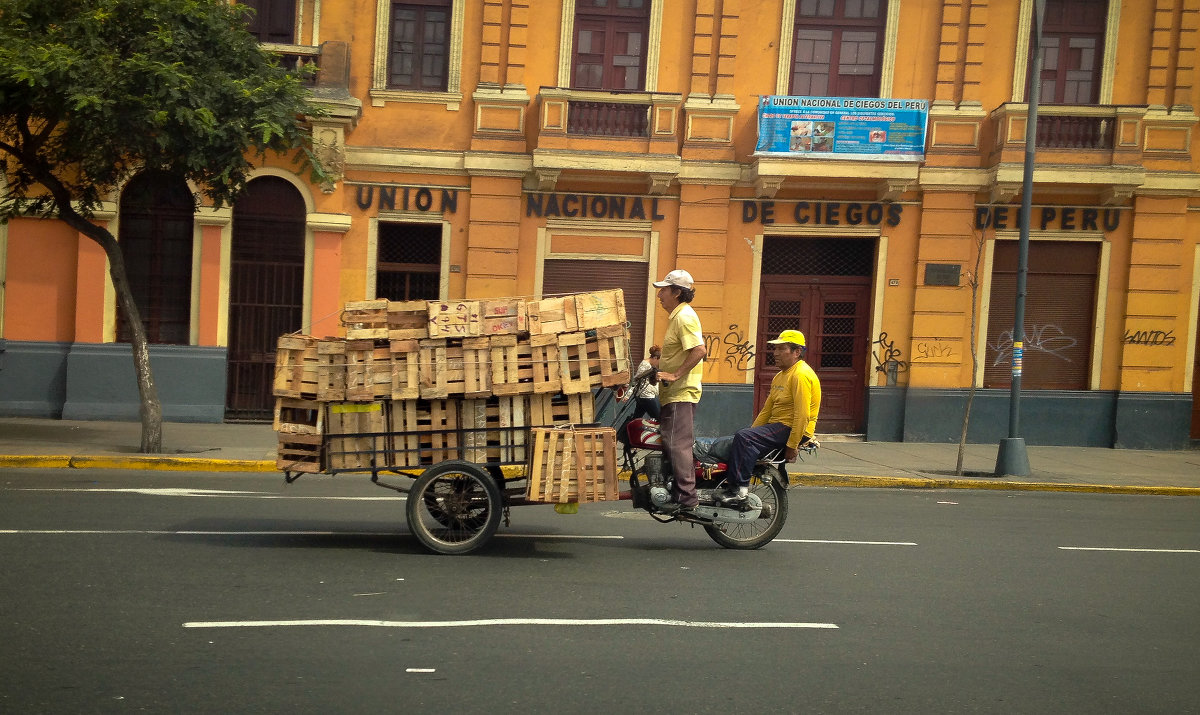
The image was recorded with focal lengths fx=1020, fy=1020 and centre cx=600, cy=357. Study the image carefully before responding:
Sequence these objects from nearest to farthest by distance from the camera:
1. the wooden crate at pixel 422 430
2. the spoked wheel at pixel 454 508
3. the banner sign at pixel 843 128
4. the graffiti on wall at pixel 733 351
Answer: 1. the spoked wheel at pixel 454 508
2. the wooden crate at pixel 422 430
3. the banner sign at pixel 843 128
4. the graffiti on wall at pixel 733 351

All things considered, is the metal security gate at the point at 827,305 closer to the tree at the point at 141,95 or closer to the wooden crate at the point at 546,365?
the tree at the point at 141,95

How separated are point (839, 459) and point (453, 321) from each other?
897cm

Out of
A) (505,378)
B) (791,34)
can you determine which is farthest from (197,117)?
(791,34)

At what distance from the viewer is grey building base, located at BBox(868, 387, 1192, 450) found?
17.2 meters

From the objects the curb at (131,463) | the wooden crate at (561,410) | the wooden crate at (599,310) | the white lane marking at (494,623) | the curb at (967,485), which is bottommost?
the curb at (131,463)

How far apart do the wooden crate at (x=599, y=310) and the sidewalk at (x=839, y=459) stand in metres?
6.12

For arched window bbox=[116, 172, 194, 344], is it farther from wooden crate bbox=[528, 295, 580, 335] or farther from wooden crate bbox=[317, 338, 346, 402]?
wooden crate bbox=[528, 295, 580, 335]

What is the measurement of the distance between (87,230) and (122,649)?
8880 mm

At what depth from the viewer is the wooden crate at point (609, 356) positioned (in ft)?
24.0

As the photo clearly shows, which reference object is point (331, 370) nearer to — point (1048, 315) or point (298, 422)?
point (298, 422)

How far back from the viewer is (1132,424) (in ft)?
56.9

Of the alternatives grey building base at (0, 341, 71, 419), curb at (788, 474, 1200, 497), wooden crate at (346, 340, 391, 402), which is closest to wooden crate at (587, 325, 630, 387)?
wooden crate at (346, 340, 391, 402)

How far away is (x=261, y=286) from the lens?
1644 centimetres

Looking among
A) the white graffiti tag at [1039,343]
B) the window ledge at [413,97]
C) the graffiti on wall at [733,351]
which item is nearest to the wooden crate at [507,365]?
the graffiti on wall at [733,351]
